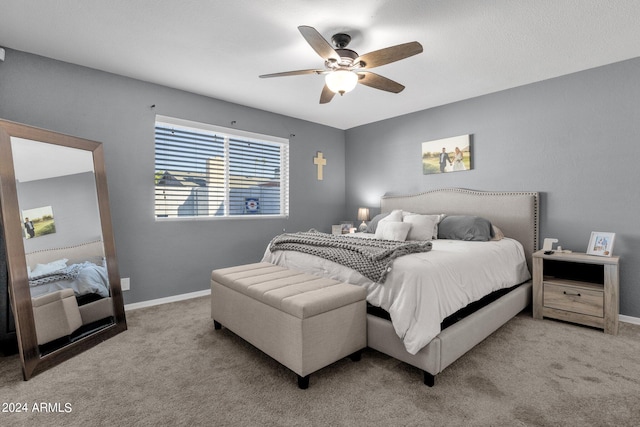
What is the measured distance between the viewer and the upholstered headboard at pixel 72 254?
221 cm

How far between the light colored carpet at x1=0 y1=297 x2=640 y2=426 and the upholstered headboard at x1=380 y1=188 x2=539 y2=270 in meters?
1.22

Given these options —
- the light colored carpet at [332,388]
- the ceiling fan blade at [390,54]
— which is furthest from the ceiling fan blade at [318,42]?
the light colored carpet at [332,388]

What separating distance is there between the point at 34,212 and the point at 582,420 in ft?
11.7

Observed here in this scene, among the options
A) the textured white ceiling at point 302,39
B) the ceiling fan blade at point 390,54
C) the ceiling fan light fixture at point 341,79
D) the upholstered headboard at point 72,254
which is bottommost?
the upholstered headboard at point 72,254

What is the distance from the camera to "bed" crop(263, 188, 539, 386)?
190 centimetres

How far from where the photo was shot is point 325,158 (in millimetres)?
5188

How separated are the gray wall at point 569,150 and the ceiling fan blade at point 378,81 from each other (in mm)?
1754

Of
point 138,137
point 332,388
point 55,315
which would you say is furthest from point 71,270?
point 332,388

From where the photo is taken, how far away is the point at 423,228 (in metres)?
3.49

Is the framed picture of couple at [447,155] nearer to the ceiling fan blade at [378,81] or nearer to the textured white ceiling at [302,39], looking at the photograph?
the textured white ceiling at [302,39]

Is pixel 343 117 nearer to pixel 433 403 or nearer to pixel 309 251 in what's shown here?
pixel 309 251

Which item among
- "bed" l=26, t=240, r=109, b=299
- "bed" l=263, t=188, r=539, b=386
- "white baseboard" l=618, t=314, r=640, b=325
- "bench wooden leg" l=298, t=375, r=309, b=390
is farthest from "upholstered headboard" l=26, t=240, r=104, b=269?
"white baseboard" l=618, t=314, r=640, b=325

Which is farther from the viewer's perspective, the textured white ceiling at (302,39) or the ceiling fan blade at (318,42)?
the textured white ceiling at (302,39)

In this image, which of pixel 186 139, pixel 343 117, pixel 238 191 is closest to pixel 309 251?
pixel 238 191
